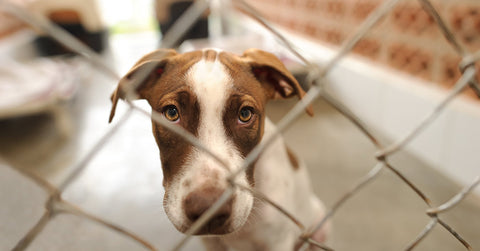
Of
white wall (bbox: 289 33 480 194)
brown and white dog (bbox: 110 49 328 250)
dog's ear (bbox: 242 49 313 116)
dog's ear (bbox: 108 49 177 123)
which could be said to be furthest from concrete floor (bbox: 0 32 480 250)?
dog's ear (bbox: 108 49 177 123)

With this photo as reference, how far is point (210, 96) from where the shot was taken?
2.19ft

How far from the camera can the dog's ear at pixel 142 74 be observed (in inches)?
22.4

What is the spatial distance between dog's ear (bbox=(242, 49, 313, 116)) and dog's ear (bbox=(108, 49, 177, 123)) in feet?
0.64

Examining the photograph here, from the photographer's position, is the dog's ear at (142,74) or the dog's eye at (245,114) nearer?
the dog's ear at (142,74)

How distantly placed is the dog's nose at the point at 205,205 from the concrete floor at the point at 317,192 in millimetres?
620

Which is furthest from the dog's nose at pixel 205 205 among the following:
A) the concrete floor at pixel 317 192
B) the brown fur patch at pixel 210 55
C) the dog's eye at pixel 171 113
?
the concrete floor at pixel 317 192

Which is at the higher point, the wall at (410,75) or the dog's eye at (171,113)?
the wall at (410,75)

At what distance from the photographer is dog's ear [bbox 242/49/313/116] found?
75 centimetres

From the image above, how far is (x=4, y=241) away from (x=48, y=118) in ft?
8.51

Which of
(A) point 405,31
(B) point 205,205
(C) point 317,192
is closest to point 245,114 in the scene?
(B) point 205,205

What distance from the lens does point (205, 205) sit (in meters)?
0.58

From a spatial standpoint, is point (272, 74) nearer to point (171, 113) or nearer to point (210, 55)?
point (210, 55)

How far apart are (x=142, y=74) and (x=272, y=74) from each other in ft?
1.23

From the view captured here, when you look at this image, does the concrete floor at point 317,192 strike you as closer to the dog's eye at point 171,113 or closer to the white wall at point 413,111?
the white wall at point 413,111
